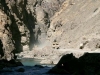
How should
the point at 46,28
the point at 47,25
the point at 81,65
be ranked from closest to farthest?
the point at 81,65
the point at 46,28
the point at 47,25

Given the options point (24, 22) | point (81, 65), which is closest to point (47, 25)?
point (24, 22)

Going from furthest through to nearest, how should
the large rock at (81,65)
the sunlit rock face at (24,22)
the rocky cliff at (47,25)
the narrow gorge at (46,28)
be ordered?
the sunlit rock face at (24,22) → the rocky cliff at (47,25) → the narrow gorge at (46,28) → the large rock at (81,65)

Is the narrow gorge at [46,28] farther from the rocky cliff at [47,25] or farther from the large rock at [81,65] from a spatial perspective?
the large rock at [81,65]

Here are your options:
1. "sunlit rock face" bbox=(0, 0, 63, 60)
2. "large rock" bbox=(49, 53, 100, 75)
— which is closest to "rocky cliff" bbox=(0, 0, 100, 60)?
"sunlit rock face" bbox=(0, 0, 63, 60)

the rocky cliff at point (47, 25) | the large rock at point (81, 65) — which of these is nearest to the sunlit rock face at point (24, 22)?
the rocky cliff at point (47, 25)

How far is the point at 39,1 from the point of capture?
12244 centimetres

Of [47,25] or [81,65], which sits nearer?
[81,65]

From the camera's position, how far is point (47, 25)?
360ft

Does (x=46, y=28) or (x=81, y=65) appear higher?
(x=46, y=28)

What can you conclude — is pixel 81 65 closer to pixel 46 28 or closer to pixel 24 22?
pixel 24 22

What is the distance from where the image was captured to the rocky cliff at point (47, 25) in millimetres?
59781

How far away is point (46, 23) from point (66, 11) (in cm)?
2010

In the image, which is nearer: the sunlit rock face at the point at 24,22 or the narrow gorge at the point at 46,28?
the narrow gorge at the point at 46,28

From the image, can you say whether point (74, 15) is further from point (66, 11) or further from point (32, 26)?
point (32, 26)
